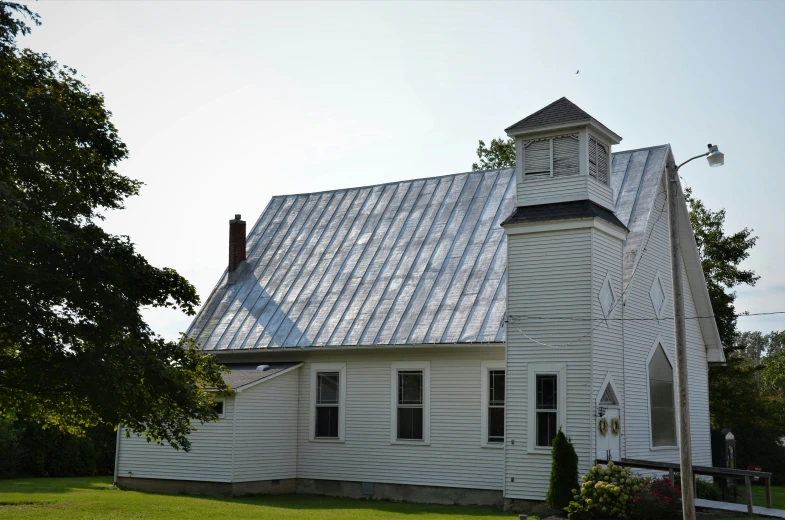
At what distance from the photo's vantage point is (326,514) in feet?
67.6

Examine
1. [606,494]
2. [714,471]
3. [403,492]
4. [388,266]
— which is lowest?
[403,492]

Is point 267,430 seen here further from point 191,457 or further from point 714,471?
point 714,471

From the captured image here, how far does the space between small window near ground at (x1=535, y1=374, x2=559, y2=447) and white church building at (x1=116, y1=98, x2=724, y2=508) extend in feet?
0.13

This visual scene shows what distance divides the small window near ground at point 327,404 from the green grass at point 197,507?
196 centimetres

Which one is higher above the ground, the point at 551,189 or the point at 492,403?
the point at 551,189

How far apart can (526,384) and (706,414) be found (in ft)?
34.9

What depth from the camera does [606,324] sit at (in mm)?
21672

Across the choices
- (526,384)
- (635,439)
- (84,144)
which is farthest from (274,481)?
(84,144)

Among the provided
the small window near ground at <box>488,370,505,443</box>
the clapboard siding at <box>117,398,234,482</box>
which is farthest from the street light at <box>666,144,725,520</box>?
the clapboard siding at <box>117,398,234,482</box>

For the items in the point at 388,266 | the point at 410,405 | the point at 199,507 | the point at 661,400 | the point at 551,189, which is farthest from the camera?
the point at 388,266

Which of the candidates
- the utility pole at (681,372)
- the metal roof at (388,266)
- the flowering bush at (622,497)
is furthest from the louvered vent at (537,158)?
the flowering bush at (622,497)

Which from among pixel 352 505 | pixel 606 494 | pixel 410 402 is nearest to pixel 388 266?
pixel 410 402

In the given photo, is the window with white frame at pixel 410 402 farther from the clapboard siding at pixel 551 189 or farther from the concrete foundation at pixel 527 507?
the clapboard siding at pixel 551 189

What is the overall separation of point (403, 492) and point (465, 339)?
470 centimetres
